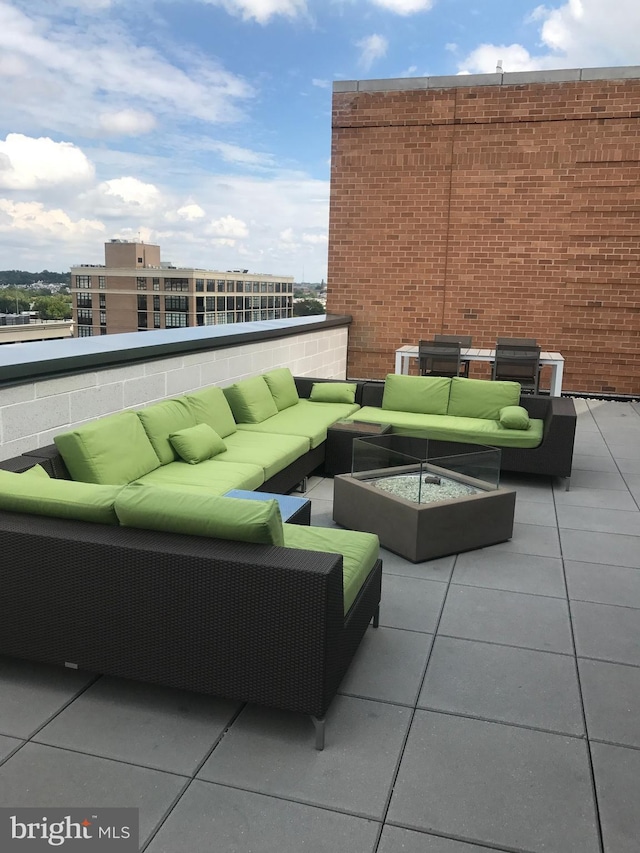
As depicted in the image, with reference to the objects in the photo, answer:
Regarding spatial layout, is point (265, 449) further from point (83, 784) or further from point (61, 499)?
point (83, 784)

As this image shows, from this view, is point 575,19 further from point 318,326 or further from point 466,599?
point 466,599

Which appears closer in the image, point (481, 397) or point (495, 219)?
point (481, 397)

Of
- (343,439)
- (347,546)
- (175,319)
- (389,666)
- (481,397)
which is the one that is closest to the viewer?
(389,666)

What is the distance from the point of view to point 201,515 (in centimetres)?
251

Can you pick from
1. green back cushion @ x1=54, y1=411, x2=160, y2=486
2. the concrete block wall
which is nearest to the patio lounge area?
green back cushion @ x1=54, y1=411, x2=160, y2=486

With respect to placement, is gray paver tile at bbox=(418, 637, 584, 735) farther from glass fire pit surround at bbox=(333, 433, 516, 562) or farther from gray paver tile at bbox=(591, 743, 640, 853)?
glass fire pit surround at bbox=(333, 433, 516, 562)

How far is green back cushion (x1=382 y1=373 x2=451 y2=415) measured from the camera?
646cm

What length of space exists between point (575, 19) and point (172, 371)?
1087 centimetres

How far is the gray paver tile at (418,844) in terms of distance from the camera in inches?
76.5

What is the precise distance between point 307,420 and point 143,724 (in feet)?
12.2

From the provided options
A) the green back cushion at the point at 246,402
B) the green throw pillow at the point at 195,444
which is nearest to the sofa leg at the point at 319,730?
the green throw pillow at the point at 195,444

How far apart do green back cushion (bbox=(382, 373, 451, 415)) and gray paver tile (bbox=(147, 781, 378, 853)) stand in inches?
184

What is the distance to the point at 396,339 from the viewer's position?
1062 cm

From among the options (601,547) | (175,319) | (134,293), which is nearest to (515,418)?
(601,547)
